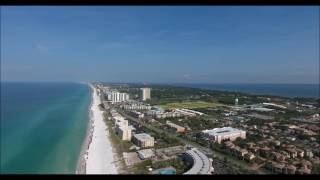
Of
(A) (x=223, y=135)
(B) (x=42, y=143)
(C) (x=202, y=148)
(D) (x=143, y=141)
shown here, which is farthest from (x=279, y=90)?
(B) (x=42, y=143)

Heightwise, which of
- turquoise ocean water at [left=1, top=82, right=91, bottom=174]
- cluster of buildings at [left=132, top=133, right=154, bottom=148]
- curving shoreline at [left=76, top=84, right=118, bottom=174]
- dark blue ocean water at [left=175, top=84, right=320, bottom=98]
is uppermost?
dark blue ocean water at [left=175, top=84, right=320, bottom=98]

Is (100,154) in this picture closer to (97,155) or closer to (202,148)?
(97,155)

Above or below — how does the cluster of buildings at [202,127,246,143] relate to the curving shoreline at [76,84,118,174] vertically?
above

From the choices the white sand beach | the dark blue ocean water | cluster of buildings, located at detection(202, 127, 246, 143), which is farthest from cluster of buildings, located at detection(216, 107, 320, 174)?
the dark blue ocean water

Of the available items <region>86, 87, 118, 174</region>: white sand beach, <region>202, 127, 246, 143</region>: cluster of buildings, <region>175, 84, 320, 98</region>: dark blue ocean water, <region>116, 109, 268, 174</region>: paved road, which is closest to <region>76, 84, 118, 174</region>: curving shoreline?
<region>86, 87, 118, 174</region>: white sand beach

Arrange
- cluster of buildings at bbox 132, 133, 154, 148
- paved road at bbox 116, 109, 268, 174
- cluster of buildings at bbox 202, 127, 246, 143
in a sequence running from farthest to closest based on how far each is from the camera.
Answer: cluster of buildings at bbox 202, 127, 246, 143, cluster of buildings at bbox 132, 133, 154, 148, paved road at bbox 116, 109, 268, 174

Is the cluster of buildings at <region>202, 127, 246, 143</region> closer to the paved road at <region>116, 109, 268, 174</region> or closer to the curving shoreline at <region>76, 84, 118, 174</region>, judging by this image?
the paved road at <region>116, 109, 268, 174</region>

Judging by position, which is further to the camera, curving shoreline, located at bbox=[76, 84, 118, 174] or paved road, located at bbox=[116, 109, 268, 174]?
paved road, located at bbox=[116, 109, 268, 174]

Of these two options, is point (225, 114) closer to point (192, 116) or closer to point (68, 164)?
point (192, 116)

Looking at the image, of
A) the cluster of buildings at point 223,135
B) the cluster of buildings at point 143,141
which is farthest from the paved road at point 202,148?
the cluster of buildings at point 143,141

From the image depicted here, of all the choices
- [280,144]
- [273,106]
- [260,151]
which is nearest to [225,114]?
[273,106]

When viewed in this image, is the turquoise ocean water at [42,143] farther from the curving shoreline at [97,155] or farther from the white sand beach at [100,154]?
the white sand beach at [100,154]

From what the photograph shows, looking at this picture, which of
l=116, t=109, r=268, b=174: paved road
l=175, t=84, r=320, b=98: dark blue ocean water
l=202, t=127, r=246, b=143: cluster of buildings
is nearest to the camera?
l=116, t=109, r=268, b=174: paved road
